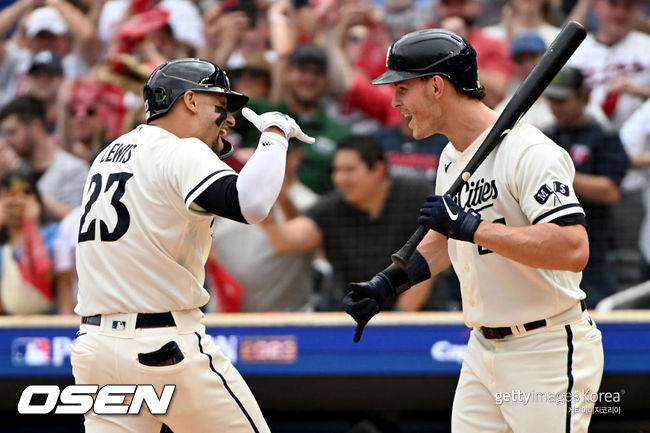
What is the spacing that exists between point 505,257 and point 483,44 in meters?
3.16

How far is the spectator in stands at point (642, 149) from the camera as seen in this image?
5.05 meters

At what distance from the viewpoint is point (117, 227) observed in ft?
9.54

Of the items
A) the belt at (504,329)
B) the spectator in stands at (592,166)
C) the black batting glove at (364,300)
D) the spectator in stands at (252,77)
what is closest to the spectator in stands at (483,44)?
the spectator in stands at (592,166)

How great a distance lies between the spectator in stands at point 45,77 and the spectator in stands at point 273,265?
1795mm

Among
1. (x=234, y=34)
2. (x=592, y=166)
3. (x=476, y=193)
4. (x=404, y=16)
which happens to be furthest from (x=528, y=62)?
(x=476, y=193)

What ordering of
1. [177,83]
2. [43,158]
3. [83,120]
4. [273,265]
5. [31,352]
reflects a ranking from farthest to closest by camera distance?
1. [83,120]
2. [43,158]
3. [273,265]
4. [31,352]
5. [177,83]

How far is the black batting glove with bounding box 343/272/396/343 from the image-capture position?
301 centimetres

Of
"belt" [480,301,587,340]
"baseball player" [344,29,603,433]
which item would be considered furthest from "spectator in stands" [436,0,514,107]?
"belt" [480,301,587,340]

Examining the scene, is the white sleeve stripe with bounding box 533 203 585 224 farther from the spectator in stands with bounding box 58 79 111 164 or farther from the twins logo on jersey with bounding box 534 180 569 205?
the spectator in stands with bounding box 58 79 111 164

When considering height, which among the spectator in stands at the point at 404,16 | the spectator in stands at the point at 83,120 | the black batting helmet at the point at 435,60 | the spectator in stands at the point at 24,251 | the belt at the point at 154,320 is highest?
the spectator in stands at the point at 404,16

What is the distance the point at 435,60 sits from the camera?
288cm

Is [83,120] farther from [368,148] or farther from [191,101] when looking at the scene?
[191,101]

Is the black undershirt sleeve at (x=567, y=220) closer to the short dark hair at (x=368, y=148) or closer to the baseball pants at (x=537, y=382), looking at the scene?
the baseball pants at (x=537, y=382)

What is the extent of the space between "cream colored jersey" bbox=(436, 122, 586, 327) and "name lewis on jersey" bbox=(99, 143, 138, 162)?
106 centimetres
